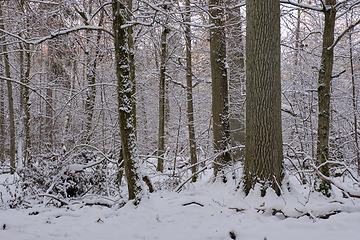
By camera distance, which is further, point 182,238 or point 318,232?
point 182,238

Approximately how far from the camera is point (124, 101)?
4188mm

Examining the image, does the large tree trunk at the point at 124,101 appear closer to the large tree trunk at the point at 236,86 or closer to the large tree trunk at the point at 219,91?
the large tree trunk at the point at 219,91

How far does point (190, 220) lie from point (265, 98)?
2089mm

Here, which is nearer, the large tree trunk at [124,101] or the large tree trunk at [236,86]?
the large tree trunk at [124,101]

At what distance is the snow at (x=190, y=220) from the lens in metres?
3.02

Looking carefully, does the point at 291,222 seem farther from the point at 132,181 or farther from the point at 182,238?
the point at 132,181

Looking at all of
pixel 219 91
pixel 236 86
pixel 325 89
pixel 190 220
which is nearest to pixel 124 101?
pixel 190 220

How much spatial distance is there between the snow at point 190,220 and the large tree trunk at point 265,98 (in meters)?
0.34

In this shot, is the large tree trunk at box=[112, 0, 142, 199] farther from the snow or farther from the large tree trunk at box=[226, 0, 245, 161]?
the large tree trunk at box=[226, 0, 245, 161]

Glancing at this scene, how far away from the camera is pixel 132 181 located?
4.22 meters

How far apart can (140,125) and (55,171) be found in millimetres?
8913

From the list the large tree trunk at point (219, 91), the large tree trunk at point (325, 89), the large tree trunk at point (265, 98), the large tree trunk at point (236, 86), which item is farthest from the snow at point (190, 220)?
the large tree trunk at point (236, 86)

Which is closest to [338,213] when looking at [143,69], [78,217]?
[78,217]

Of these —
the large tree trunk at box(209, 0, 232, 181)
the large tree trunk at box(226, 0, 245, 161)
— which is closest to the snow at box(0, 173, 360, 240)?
the large tree trunk at box(209, 0, 232, 181)
